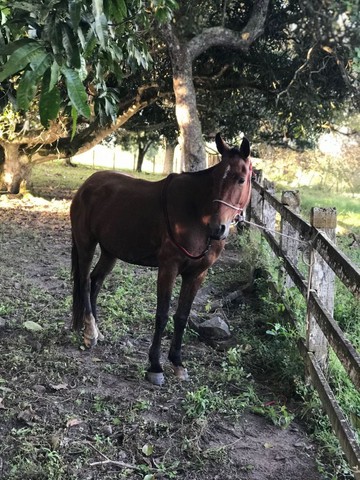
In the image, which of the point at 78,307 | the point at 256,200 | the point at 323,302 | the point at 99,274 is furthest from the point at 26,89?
the point at 256,200

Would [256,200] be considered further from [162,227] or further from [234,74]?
[234,74]

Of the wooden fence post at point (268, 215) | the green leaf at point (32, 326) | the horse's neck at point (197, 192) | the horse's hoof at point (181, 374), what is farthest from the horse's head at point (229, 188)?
the wooden fence post at point (268, 215)

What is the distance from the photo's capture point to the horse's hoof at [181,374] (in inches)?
159

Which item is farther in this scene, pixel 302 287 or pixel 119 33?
pixel 302 287

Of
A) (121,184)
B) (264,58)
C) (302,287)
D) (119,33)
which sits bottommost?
(302,287)

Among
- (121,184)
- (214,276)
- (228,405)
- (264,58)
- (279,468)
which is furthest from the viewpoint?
(264,58)

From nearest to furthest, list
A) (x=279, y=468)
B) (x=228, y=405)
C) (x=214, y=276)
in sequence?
1. (x=279, y=468)
2. (x=228, y=405)
3. (x=214, y=276)

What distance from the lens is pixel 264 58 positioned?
11.2 metres

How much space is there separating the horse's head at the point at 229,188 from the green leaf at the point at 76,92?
189cm

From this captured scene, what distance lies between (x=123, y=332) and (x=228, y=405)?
1554mm

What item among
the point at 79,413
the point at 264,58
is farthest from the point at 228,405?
the point at 264,58

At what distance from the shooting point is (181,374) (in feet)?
13.3

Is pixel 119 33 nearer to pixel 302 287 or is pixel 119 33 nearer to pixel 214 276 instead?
pixel 302 287

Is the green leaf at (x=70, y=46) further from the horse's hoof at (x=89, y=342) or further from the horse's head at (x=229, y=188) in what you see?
the horse's hoof at (x=89, y=342)
